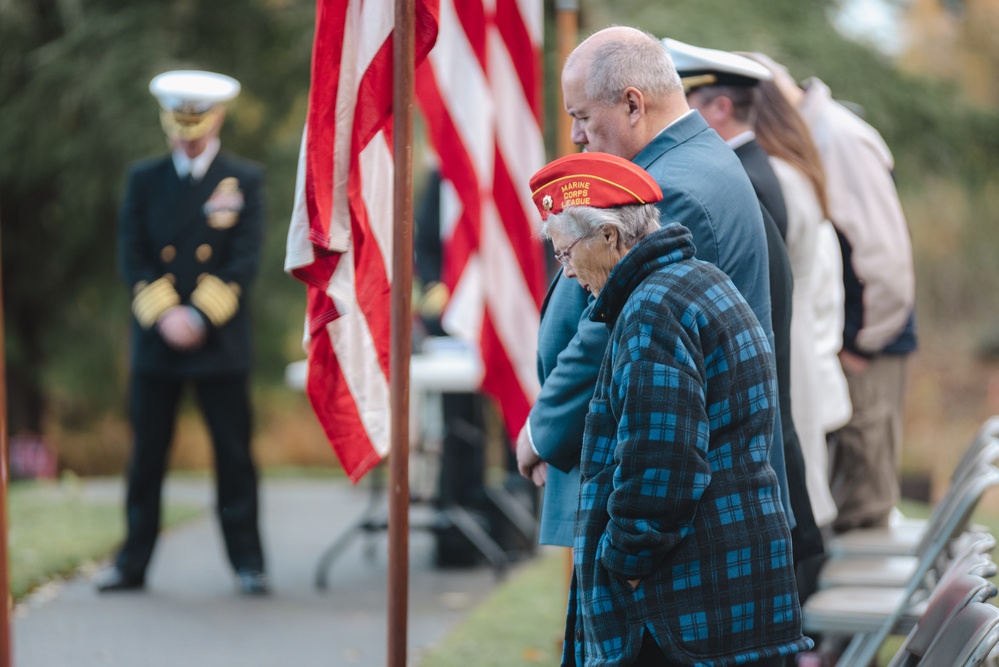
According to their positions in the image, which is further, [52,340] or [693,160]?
[52,340]

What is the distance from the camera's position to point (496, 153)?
5.79 meters

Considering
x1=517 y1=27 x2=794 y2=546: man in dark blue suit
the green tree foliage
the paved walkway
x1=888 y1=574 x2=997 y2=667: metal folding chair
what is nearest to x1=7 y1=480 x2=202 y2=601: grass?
the paved walkway

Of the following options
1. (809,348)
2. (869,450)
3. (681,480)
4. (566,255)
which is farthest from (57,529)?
(681,480)

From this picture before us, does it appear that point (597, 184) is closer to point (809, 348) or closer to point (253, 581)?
point (809, 348)

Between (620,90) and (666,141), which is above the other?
(620,90)

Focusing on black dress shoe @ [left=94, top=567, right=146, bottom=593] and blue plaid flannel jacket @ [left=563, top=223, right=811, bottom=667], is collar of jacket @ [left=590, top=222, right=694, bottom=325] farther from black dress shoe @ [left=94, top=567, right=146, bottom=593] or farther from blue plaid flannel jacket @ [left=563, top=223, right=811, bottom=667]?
black dress shoe @ [left=94, top=567, right=146, bottom=593]

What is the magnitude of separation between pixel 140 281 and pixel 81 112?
22.9 feet

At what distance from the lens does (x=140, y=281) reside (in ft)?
20.5

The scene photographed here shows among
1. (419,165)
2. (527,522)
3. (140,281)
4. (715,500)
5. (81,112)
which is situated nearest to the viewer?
(715,500)

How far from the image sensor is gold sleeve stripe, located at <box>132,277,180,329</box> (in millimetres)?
6137

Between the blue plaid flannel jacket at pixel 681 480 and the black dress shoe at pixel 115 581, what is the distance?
4118mm

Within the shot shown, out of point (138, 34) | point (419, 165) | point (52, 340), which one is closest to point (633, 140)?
point (138, 34)

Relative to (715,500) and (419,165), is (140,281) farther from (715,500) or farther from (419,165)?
(419,165)

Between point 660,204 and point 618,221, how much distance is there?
1.17 ft
